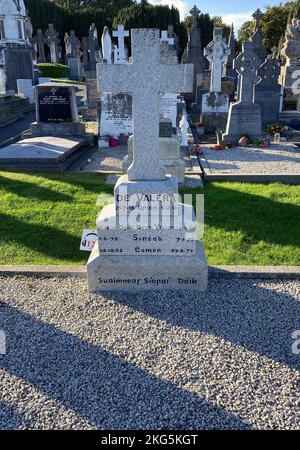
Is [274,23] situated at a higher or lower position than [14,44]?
higher

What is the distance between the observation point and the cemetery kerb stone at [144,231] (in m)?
4.16

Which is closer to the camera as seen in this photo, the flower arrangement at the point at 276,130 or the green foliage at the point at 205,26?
the flower arrangement at the point at 276,130

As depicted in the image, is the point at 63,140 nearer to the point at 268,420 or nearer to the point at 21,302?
the point at 21,302

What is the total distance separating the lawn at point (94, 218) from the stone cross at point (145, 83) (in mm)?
1666

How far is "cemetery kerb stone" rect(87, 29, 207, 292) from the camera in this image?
13.7 feet

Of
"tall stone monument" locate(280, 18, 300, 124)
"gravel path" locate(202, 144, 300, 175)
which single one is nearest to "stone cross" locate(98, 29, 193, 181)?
"gravel path" locate(202, 144, 300, 175)

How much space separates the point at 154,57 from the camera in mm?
3895

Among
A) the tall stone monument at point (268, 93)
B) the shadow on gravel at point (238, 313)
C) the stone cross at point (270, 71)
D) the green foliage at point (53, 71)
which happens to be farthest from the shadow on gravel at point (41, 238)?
the green foliage at point (53, 71)

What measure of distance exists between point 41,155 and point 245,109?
22.0ft

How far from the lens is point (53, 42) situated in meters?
40.7

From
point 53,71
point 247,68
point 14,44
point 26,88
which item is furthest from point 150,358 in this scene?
point 53,71

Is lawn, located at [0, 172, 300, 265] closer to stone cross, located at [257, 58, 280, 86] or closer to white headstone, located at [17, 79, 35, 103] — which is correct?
stone cross, located at [257, 58, 280, 86]

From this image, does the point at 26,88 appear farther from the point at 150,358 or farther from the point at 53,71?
the point at 150,358

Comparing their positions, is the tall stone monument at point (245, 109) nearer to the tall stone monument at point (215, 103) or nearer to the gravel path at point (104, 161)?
the tall stone monument at point (215, 103)
